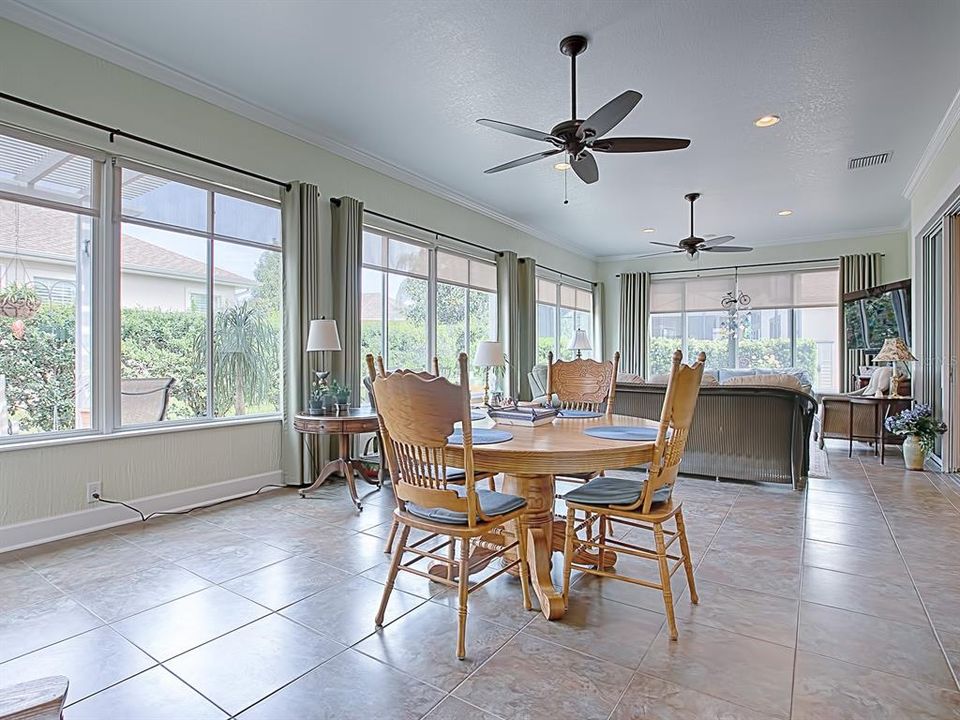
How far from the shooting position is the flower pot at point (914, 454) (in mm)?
5332

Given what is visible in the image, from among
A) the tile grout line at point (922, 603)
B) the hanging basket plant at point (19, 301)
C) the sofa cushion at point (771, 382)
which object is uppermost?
the hanging basket plant at point (19, 301)

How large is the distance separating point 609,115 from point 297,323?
9.33 feet

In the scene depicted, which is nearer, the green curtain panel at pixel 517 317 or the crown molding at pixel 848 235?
→ the green curtain panel at pixel 517 317

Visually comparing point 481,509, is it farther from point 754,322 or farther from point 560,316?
point 754,322

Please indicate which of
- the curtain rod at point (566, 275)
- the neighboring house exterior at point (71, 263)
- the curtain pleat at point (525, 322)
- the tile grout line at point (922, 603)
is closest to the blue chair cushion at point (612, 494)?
the tile grout line at point (922, 603)

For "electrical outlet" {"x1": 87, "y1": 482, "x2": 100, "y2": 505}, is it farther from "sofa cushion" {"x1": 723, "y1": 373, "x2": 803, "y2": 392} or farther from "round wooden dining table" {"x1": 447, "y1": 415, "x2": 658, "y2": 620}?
"sofa cushion" {"x1": 723, "y1": 373, "x2": 803, "y2": 392}

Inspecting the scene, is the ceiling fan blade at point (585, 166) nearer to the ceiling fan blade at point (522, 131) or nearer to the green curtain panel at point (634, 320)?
the ceiling fan blade at point (522, 131)

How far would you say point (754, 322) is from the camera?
9.23 meters

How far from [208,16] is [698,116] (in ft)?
11.2

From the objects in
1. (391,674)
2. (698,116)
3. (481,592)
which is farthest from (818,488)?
(391,674)

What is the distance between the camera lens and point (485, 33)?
3.23 m

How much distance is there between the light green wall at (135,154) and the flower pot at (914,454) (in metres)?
5.79

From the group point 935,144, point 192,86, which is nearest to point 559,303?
point 935,144

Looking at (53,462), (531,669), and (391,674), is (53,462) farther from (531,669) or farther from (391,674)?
(531,669)
